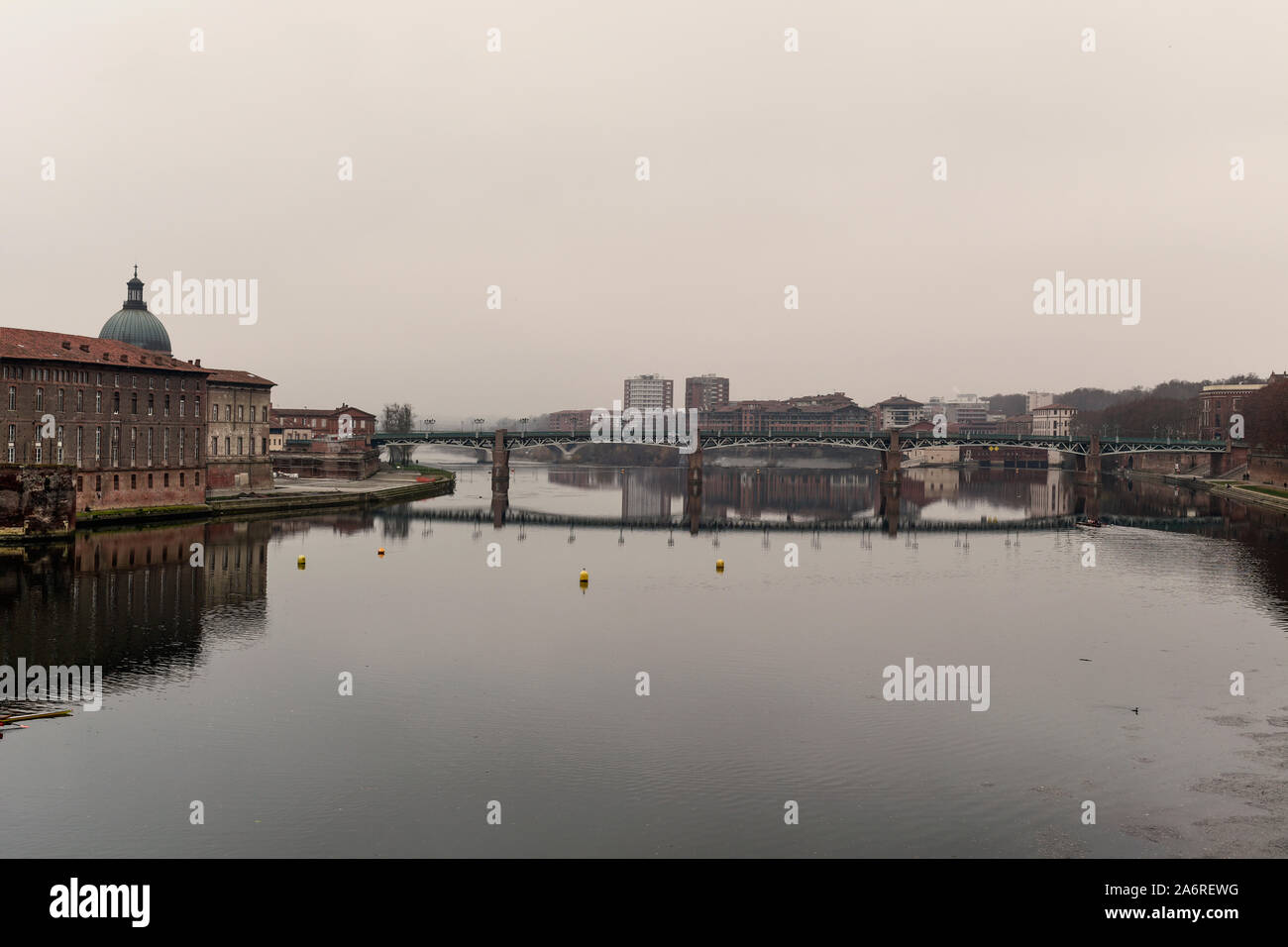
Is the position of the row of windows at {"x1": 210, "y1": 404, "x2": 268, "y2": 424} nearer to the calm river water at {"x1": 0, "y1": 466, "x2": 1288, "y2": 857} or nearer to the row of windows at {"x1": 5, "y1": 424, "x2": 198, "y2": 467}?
the row of windows at {"x1": 5, "y1": 424, "x2": 198, "y2": 467}

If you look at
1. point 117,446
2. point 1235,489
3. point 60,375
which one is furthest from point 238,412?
point 1235,489

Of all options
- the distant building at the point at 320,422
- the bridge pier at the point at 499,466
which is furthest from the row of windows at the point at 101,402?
the distant building at the point at 320,422

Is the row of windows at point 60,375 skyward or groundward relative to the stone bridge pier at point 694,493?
skyward

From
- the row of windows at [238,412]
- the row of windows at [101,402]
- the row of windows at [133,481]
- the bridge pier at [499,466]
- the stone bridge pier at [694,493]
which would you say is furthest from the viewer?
the bridge pier at [499,466]

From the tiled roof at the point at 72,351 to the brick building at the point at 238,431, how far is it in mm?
13736

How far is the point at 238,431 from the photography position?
10869 cm

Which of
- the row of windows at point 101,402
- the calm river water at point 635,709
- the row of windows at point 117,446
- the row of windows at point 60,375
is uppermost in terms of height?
the row of windows at point 60,375

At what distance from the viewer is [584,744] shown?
28609 mm

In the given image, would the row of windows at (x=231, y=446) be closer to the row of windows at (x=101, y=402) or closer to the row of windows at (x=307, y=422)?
the row of windows at (x=101, y=402)

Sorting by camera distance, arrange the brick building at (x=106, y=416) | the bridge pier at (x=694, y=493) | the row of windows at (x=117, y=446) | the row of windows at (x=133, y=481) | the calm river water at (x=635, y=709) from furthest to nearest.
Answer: the bridge pier at (x=694, y=493) → the row of windows at (x=133, y=481) → the brick building at (x=106, y=416) → the row of windows at (x=117, y=446) → the calm river water at (x=635, y=709)

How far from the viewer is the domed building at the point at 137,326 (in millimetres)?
118438
